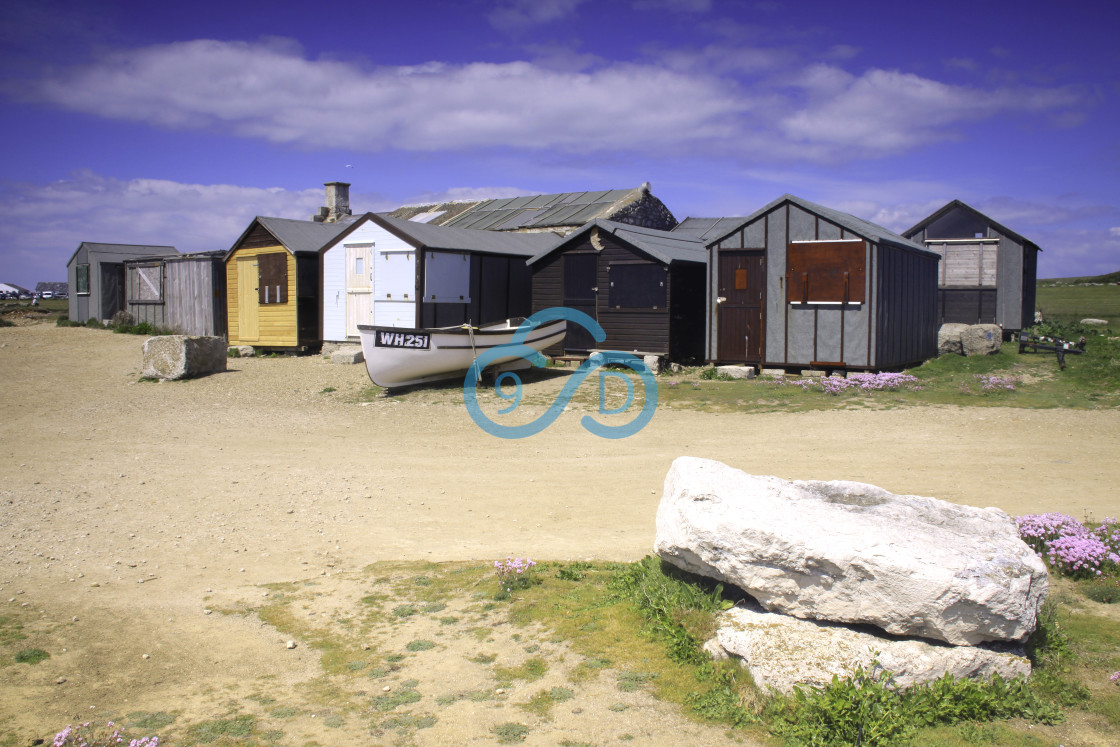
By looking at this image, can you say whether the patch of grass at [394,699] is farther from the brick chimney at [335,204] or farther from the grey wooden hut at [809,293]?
the brick chimney at [335,204]

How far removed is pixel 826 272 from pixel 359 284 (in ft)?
41.6

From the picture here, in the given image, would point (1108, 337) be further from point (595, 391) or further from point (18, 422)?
point (18, 422)

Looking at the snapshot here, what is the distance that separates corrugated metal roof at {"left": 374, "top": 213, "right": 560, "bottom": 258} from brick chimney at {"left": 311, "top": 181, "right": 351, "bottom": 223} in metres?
13.9

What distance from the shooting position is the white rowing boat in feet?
54.7

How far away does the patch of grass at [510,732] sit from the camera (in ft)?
15.0

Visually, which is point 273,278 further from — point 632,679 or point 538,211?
point 632,679

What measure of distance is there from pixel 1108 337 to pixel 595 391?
18.0 metres

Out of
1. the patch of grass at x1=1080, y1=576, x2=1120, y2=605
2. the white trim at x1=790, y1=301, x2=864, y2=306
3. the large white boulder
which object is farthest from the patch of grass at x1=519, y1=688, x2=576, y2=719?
the white trim at x1=790, y1=301, x2=864, y2=306

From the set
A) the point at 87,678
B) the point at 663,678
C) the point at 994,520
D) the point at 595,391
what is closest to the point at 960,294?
the point at 595,391

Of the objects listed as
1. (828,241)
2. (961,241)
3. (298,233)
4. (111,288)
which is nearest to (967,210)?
(961,241)

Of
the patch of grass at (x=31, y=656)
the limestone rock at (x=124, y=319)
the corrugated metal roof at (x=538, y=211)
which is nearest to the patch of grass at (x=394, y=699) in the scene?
the patch of grass at (x=31, y=656)

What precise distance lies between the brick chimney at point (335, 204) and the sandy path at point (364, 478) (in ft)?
69.3

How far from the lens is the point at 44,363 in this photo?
72.7ft

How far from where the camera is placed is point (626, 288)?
2069 centimetres
